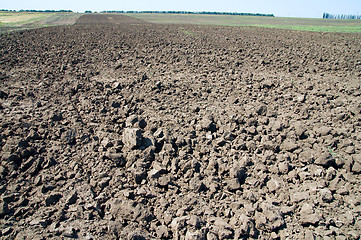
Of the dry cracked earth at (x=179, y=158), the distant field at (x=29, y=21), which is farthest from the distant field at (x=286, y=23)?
the dry cracked earth at (x=179, y=158)

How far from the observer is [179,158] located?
3.92 metres

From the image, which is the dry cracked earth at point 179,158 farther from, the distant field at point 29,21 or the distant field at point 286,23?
the distant field at point 286,23

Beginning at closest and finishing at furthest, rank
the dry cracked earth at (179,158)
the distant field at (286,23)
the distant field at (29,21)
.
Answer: the dry cracked earth at (179,158) < the distant field at (286,23) < the distant field at (29,21)

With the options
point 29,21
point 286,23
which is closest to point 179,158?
point 29,21

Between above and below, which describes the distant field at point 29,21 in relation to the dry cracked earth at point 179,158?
above

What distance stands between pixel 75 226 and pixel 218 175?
82.5 inches

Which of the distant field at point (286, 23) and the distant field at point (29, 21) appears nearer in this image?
the distant field at point (286, 23)

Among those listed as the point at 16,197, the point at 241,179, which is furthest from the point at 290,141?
the point at 16,197

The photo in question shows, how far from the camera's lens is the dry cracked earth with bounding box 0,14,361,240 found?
2.88 m

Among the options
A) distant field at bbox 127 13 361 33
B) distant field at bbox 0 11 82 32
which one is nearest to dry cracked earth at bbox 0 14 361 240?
distant field at bbox 0 11 82 32

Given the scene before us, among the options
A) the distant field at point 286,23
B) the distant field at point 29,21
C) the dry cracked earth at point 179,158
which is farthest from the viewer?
the distant field at point 29,21

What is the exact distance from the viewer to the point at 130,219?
2.96 metres

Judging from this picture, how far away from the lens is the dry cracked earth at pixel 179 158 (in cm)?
288

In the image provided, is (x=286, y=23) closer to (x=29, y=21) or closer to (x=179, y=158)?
(x=29, y=21)
